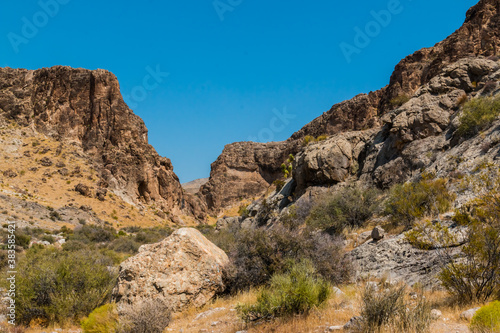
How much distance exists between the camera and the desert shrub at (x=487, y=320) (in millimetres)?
3934

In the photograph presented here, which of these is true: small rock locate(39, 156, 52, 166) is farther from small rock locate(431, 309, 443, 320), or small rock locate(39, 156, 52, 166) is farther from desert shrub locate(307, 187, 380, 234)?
small rock locate(431, 309, 443, 320)

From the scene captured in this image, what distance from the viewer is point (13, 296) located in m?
8.52

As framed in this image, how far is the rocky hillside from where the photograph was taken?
2858 cm

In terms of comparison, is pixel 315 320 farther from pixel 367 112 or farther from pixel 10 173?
pixel 367 112

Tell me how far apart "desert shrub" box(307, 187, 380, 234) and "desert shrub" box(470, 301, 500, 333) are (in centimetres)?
958

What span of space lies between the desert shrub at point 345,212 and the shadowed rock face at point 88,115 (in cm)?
→ 4191

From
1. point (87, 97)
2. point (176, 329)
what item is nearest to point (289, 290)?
point (176, 329)

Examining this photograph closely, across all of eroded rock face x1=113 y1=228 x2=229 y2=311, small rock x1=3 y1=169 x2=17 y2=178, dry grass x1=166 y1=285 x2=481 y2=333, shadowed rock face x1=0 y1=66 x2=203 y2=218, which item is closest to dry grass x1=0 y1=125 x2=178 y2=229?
small rock x1=3 y1=169 x2=17 y2=178

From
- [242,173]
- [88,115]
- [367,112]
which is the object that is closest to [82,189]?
[88,115]

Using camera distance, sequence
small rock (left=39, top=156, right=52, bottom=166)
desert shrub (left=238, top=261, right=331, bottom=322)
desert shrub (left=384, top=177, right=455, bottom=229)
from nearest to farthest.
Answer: desert shrub (left=238, top=261, right=331, bottom=322) → desert shrub (left=384, top=177, right=455, bottom=229) → small rock (left=39, top=156, right=52, bottom=166)

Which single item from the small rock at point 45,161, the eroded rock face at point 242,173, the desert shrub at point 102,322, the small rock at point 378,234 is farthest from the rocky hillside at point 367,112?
the small rock at point 45,161

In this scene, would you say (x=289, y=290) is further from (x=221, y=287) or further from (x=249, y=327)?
(x=221, y=287)

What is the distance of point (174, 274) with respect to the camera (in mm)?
8055

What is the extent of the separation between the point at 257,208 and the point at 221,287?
19.7 m
